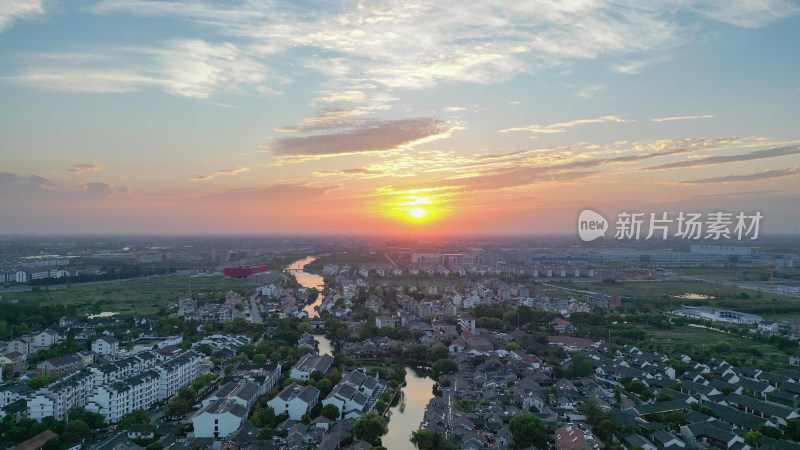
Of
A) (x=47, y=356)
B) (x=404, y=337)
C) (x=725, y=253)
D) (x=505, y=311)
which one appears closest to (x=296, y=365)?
(x=404, y=337)

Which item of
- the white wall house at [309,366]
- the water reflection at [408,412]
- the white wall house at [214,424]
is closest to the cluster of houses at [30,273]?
the white wall house at [309,366]

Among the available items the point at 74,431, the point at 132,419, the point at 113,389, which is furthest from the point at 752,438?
the point at 113,389

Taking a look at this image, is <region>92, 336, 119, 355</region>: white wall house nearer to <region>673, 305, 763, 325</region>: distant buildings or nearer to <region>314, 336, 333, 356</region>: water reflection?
<region>314, 336, 333, 356</region>: water reflection

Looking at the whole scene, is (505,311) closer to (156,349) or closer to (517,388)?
(517,388)

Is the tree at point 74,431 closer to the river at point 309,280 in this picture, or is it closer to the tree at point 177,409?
the tree at point 177,409

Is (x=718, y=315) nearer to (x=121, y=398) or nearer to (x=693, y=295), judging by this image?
(x=693, y=295)

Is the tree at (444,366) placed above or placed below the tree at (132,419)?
below

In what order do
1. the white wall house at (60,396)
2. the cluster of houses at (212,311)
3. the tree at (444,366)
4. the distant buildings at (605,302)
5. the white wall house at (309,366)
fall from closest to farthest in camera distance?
the white wall house at (60,396) < the white wall house at (309,366) < the tree at (444,366) < the cluster of houses at (212,311) < the distant buildings at (605,302)
